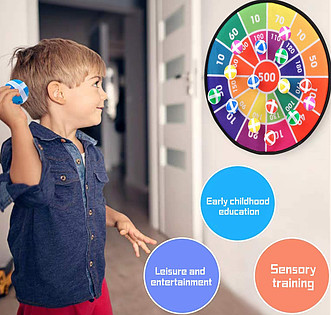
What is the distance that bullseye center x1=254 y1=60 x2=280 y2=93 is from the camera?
0.81 meters

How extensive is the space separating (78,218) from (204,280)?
329 millimetres

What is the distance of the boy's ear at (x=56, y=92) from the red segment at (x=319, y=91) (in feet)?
1.57

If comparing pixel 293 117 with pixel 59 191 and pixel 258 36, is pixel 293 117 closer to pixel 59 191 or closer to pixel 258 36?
pixel 258 36

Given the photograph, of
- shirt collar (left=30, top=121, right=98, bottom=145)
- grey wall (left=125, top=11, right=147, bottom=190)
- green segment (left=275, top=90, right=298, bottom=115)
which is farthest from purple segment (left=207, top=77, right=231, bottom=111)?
shirt collar (left=30, top=121, right=98, bottom=145)

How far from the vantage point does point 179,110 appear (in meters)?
0.88

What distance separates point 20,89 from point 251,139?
0.46 metres

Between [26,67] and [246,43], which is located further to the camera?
[246,43]

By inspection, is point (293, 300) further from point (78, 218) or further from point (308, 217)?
point (78, 218)

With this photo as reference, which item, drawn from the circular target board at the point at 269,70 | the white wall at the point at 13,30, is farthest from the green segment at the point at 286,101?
the white wall at the point at 13,30

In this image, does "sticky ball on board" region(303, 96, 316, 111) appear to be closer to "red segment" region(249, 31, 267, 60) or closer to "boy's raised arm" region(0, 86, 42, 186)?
"red segment" region(249, 31, 267, 60)

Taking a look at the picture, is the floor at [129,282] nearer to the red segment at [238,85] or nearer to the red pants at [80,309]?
the red pants at [80,309]

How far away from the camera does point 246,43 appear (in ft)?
2.66

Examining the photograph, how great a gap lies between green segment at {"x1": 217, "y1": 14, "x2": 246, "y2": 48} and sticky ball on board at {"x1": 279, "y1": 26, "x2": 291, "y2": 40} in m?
0.07

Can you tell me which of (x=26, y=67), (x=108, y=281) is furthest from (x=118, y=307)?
(x=26, y=67)
